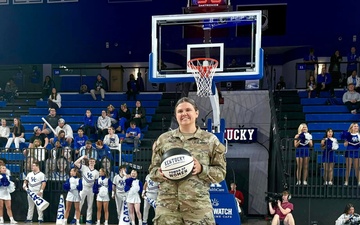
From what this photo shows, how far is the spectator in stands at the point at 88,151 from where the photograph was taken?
14773 mm

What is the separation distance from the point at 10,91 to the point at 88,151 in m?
8.61

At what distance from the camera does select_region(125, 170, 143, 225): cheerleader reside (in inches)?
546

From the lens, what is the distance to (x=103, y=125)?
1705 cm

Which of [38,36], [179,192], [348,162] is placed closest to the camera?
[179,192]

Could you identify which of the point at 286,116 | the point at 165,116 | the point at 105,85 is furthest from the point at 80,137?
the point at 286,116

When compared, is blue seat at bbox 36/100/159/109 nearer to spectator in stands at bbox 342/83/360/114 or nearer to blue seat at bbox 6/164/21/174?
blue seat at bbox 6/164/21/174

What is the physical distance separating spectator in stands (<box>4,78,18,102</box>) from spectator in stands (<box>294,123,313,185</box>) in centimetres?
1313

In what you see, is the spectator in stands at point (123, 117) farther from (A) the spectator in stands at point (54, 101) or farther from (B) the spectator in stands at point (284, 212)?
(B) the spectator in stands at point (284, 212)

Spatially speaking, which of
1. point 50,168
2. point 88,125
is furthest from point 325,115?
point 50,168

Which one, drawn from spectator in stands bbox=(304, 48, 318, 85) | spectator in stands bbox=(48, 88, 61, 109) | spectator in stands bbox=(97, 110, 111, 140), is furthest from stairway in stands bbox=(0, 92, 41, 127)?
spectator in stands bbox=(304, 48, 318, 85)

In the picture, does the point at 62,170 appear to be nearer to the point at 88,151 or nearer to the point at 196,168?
the point at 88,151

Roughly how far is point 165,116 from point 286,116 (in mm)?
4410

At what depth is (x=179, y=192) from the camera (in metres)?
4.44

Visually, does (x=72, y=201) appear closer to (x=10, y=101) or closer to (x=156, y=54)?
(x=156, y=54)
